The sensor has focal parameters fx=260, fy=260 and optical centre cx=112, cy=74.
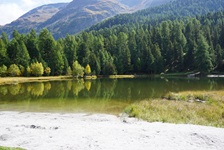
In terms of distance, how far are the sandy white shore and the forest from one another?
85.7m

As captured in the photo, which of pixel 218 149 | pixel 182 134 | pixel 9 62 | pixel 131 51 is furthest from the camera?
pixel 131 51

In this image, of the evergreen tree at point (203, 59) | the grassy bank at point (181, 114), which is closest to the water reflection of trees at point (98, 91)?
the grassy bank at point (181, 114)

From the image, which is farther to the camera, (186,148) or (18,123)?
(18,123)

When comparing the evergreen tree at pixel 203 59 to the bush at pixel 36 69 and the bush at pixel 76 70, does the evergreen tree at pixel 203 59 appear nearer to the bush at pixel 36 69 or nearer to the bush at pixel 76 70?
the bush at pixel 76 70

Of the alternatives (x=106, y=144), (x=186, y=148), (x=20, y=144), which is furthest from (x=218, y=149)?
(x=20, y=144)

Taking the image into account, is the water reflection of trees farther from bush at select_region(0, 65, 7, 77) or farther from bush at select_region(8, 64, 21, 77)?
bush at select_region(8, 64, 21, 77)

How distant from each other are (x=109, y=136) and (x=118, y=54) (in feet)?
402

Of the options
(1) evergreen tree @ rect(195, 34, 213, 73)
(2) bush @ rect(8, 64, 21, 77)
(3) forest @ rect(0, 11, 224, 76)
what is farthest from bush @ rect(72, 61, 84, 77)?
(1) evergreen tree @ rect(195, 34, 213, 73)

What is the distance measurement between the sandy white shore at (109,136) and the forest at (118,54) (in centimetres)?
8571

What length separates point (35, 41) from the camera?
12662 cm

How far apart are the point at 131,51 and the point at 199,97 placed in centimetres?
10312

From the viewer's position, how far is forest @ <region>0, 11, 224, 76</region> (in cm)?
11288

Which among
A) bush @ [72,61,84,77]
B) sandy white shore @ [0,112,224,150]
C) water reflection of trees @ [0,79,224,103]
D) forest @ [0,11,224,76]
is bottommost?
water reflection of trees @ [0,79,224,103]

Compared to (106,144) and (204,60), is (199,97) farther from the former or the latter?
(204,60)
